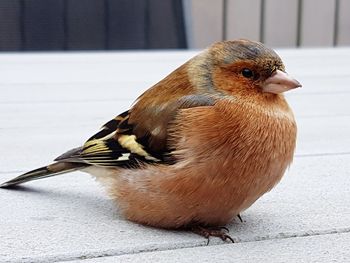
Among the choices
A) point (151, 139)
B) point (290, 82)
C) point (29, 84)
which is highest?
point (290, 82)

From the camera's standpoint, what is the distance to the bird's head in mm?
1893

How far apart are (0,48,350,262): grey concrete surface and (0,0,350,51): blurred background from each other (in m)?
1.24

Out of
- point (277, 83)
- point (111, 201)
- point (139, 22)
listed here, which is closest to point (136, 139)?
point (111, 201)

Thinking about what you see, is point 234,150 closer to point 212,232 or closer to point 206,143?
point 206,143

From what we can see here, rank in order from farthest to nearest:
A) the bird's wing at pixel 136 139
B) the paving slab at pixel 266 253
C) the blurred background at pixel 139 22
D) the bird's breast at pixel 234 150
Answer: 1. the blurred background at pixel 139 22
2. the bird's wing at pixel 136 139
3. the bird's breast at pixel 234 150
4. the paving slab at pixel 266 253

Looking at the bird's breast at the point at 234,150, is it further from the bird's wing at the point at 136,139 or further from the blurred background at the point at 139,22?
the blurred background at the point at 139,22

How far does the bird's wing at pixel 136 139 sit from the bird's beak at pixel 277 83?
13 centimetres

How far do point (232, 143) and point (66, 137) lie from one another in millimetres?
1099

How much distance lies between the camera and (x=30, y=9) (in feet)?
17.1

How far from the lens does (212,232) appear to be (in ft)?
5.93

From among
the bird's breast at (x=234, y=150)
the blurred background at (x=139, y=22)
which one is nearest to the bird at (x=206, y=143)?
the bird's breast at (x=234, y=150)

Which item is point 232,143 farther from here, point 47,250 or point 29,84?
point 29,84

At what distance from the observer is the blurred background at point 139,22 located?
520cm

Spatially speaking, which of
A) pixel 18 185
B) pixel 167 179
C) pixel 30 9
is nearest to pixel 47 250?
pixel 167 179
